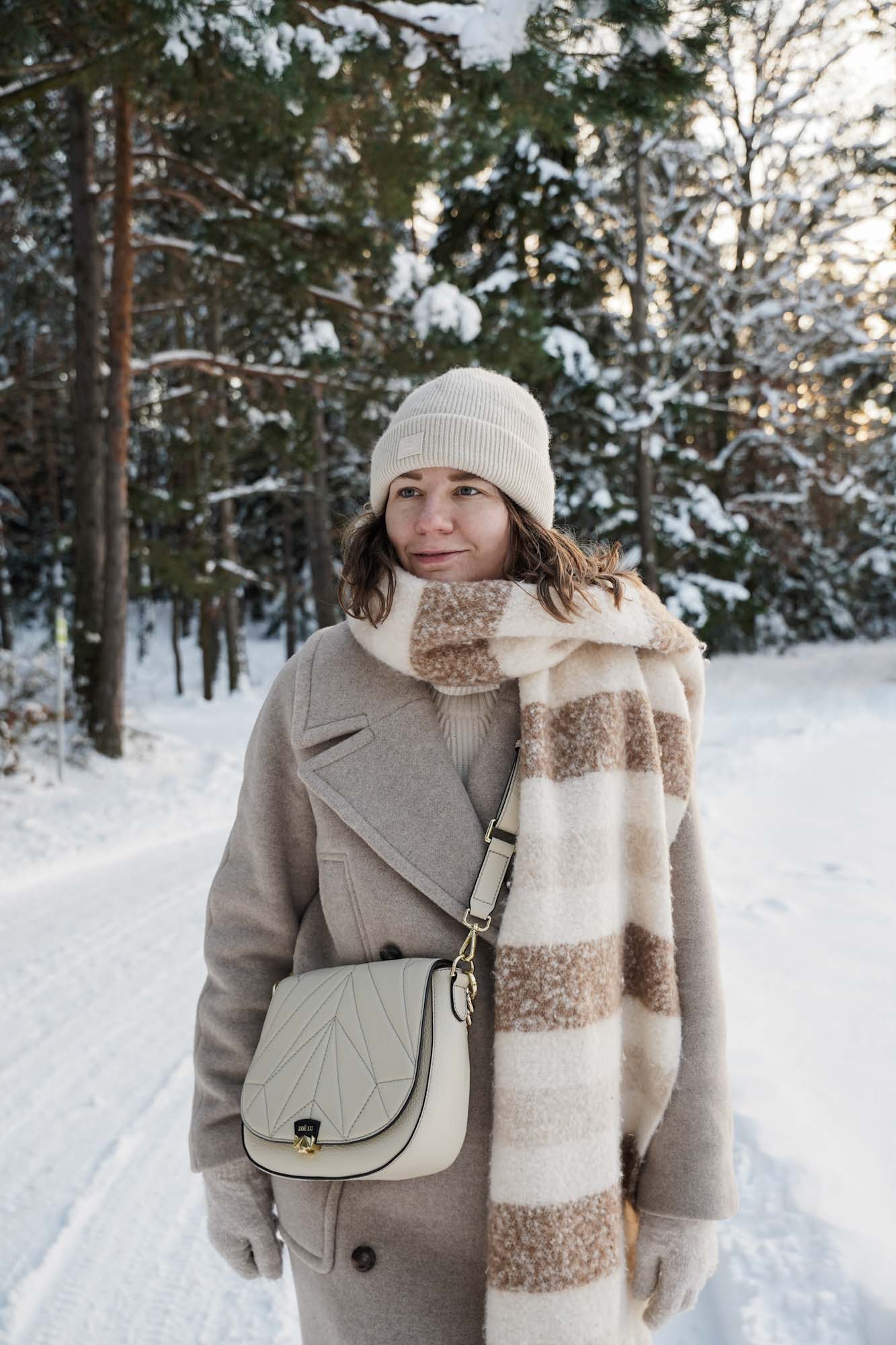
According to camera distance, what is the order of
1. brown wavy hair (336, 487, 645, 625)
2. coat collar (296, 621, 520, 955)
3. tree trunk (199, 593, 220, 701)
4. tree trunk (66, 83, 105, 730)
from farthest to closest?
tree trunk (199, 593, 220, 701)
tree trunk (66, 83, 105, 730)
brown wavy hair (336, 487, 645, 625)
coat collar (296, 621, 520, 955)

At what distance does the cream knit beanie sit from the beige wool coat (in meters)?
0.36

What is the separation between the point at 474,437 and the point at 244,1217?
1.39 metres

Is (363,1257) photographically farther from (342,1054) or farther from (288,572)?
(288,572)

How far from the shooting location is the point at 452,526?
1.62 metres

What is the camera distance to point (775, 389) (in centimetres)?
1652

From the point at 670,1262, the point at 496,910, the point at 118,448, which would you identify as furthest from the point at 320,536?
the point at 670,1262

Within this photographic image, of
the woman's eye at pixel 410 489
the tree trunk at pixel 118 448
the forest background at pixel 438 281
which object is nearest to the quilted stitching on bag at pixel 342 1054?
the woman's eye at pixel 410 489

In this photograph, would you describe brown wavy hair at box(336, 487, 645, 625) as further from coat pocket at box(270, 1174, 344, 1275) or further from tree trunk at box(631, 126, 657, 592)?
tree trunk at box(631, 126, 657, 592)

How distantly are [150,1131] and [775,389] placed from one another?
1637 cm

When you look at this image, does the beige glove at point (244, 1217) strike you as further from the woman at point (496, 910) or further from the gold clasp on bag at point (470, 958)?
the gold clasp on bag at point (470, 958)

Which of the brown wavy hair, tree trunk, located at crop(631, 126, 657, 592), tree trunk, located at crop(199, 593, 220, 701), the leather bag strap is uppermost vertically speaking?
tree trunk, located at crop(631, 126, 657, 592)

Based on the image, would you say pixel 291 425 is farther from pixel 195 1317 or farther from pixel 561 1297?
pixel 561 1297

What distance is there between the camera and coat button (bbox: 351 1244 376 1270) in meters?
1.42


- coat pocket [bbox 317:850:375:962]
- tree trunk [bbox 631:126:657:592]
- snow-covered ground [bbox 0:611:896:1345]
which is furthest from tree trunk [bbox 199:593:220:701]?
coat pocket [bbox 317:850:375:962]
